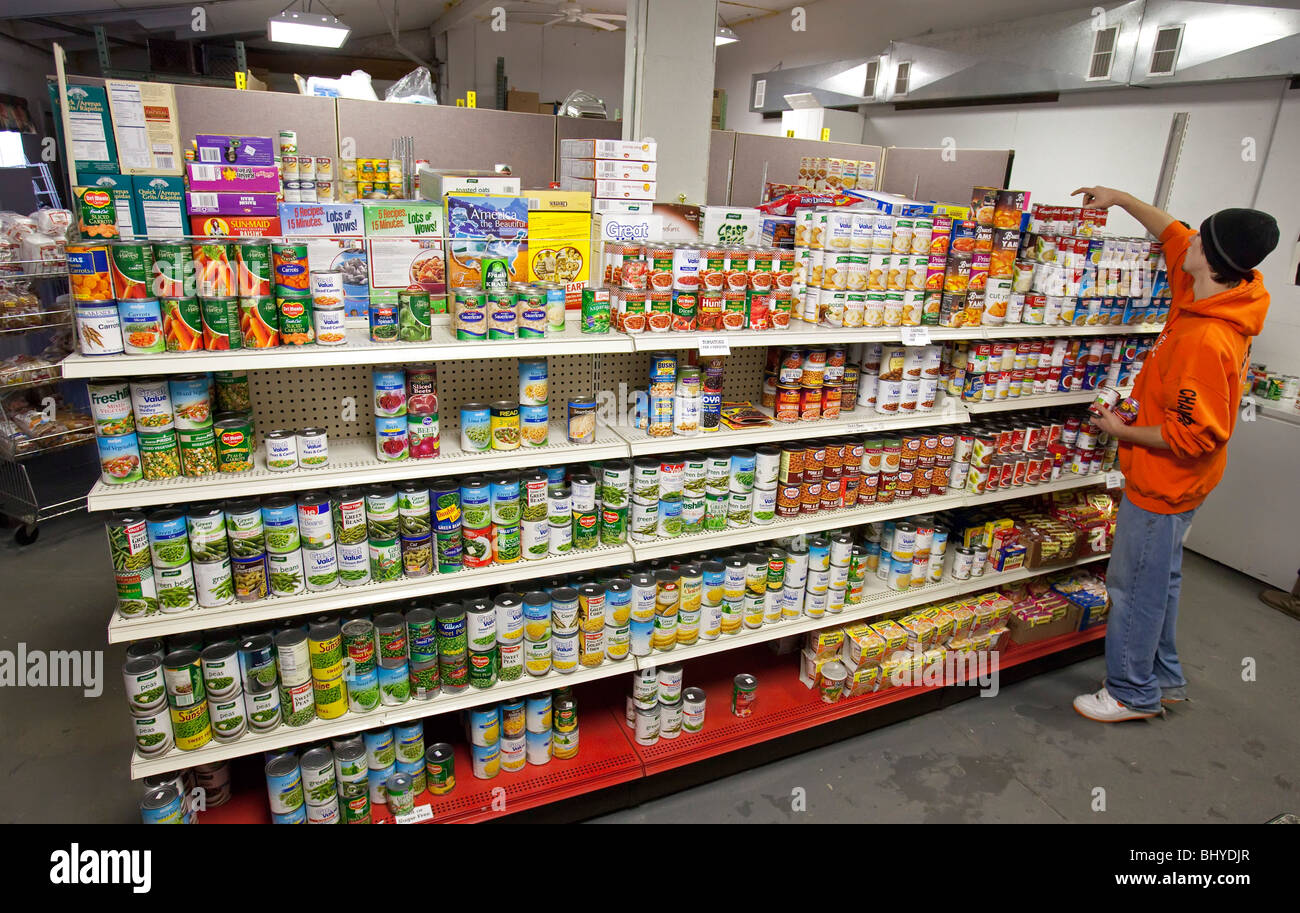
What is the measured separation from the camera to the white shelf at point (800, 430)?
8.41ft

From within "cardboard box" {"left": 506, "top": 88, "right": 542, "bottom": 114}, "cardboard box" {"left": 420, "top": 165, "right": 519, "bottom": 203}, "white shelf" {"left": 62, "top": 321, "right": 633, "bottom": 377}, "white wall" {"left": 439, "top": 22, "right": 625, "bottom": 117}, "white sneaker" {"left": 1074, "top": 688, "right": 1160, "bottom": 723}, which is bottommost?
"white sneaker" {"left": 1074, "top": 688, "right": 1160, "bottom": 723}

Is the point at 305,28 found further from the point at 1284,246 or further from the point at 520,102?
the point at 1284,246

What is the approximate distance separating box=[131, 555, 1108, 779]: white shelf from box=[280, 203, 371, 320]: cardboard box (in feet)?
4.11

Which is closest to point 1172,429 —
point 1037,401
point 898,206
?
point 1037,401

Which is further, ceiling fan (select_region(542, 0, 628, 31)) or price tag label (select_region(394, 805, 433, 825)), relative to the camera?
ceiling fan (select_region(542, 0, 628, 31))

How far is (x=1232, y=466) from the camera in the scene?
4816 mm

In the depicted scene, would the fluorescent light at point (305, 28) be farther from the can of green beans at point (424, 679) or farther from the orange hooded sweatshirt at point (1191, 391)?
the orange hooded sweatshirt at point (1191, 391)

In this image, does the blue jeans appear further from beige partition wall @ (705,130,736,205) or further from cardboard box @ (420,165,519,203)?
beige partition wall @ (705,130,736,205)

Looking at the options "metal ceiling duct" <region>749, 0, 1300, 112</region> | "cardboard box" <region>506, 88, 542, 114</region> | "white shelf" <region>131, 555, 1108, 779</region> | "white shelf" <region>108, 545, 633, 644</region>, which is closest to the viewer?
"white shelf" <region>108, 545, 633, 644</region>

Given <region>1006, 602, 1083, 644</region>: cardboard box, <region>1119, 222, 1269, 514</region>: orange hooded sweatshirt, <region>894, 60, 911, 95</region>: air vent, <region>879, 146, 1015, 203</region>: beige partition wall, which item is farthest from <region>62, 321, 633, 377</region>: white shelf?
<region>894, 60, 911, 95</region>: air vent

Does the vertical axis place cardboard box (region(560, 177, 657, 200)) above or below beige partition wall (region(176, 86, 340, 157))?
below

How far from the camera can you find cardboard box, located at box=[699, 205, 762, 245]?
3.18 metres
